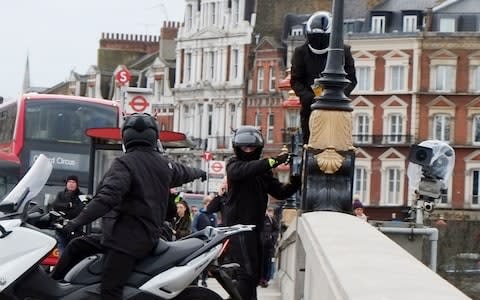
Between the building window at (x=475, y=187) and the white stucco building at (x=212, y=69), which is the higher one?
the white stucco building at (x=212, y=69)

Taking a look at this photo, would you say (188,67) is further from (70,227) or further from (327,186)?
(70,227)

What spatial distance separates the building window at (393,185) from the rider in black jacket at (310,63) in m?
67.5

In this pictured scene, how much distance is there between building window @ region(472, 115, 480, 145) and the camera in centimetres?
7956

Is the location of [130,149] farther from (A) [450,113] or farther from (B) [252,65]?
(B) [252,65]

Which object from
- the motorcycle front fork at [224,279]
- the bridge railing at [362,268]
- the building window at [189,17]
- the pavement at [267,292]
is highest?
the building window at [189,17]

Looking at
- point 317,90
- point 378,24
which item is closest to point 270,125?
point 378,24

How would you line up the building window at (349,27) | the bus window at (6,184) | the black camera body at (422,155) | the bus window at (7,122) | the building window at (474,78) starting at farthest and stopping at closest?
the building window at (349,27) < the building window at (474,78) < the bus window at (7,122) < the bus window at (6,184) < the black camera body at (422,155)

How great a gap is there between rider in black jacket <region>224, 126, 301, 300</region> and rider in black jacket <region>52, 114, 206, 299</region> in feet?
3.58

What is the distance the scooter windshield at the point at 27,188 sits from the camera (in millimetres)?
10188

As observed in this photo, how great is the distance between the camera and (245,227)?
10.2 meters

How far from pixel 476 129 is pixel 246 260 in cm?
7007

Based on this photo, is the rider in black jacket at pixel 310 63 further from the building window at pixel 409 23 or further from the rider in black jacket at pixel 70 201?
the building window at pixel 409 23

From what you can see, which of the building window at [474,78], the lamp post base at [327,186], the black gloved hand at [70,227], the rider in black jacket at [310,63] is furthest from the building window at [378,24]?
the black gloved hand at [70,227]

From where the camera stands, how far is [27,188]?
407 inches
